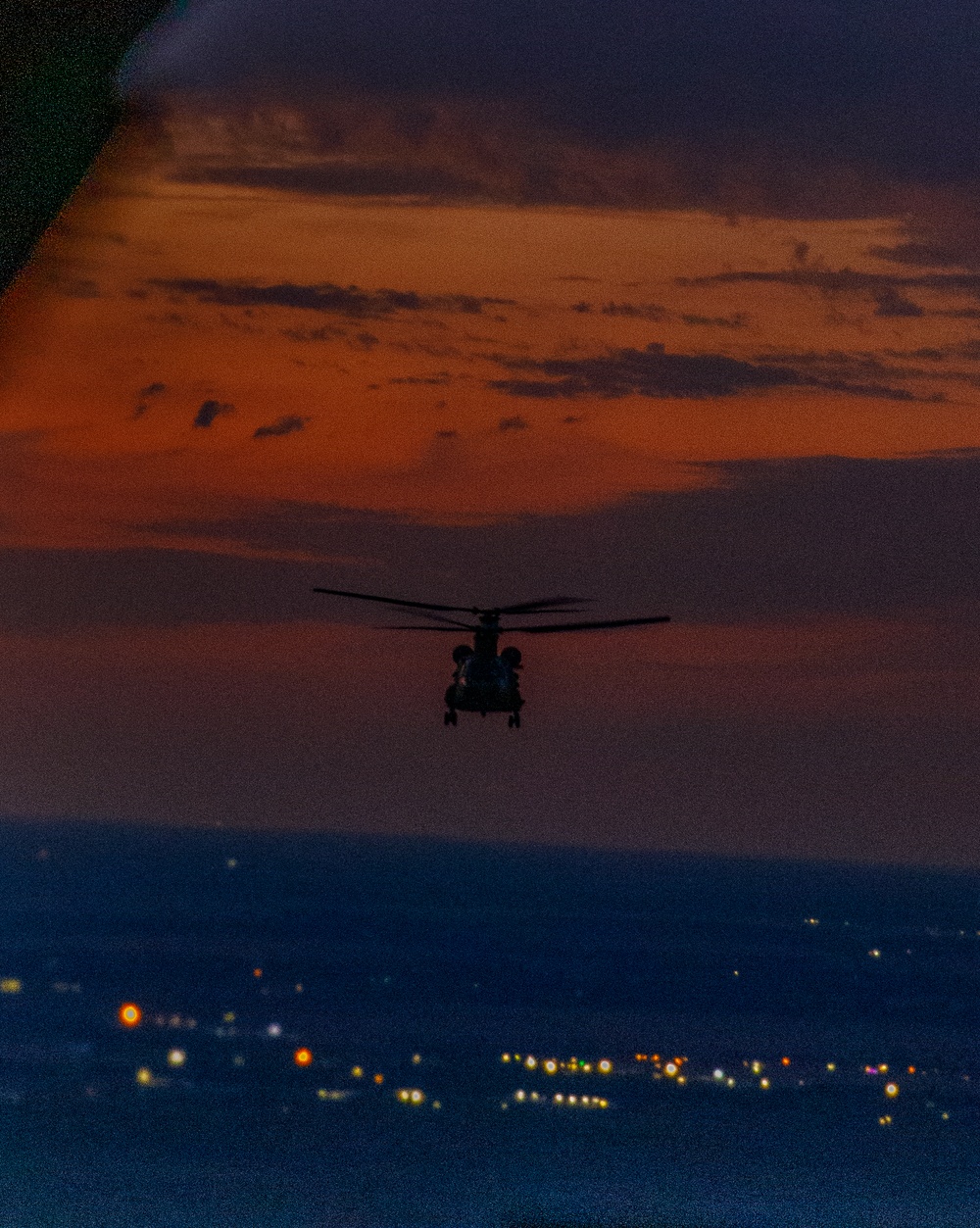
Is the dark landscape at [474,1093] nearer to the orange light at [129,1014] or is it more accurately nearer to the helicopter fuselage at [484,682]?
the orange light at [129,1014]

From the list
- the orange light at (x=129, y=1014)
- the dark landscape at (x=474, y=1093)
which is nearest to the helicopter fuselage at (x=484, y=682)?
the dark landscape at (x=474, y=1093)

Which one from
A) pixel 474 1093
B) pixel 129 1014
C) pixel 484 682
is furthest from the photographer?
pixel 129 1014

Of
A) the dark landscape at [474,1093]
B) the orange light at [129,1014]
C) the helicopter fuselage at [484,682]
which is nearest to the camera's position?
the helicopter fuselage at [484,682]

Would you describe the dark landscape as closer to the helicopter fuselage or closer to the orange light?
the orange light

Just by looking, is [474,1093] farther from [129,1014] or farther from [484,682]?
[484,682]

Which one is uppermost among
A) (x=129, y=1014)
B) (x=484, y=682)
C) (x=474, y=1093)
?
(x=129, y=1014)

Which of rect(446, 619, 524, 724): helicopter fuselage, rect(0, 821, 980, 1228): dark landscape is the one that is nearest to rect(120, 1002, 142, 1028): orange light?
rect(0, 821, 980, 1228): dark landscape

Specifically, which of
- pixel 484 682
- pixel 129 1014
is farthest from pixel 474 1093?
pixel 484 682

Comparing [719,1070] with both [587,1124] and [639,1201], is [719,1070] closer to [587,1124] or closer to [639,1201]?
[587,1124]

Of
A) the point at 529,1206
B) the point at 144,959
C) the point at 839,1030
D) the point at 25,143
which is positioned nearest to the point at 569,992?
the point at 839,1030
